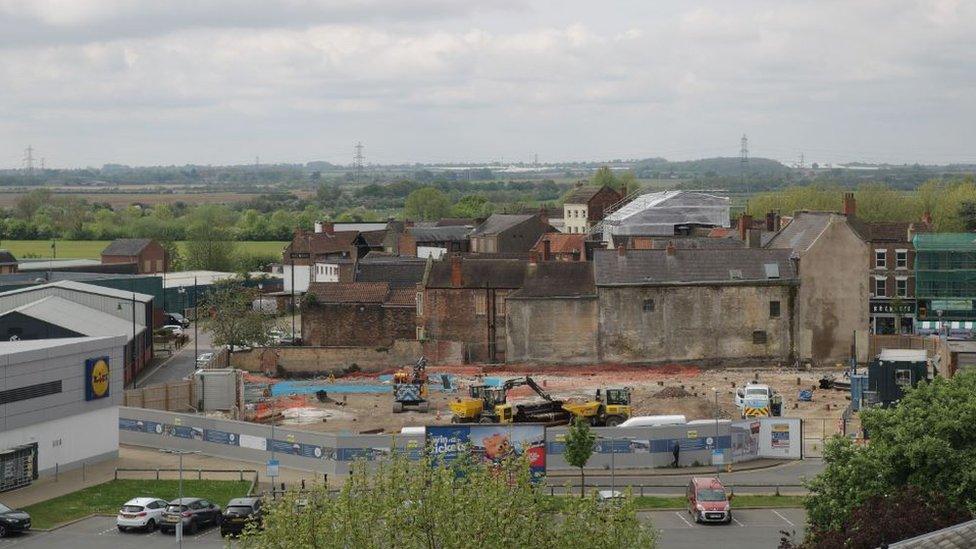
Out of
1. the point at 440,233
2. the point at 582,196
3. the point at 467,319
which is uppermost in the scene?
the point at 582,196

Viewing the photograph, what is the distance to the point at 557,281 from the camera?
239ft

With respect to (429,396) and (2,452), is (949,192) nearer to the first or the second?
(429,396)

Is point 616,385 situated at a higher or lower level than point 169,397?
lower

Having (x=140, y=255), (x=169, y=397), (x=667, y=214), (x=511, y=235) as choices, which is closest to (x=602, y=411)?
(x=169, y=397)

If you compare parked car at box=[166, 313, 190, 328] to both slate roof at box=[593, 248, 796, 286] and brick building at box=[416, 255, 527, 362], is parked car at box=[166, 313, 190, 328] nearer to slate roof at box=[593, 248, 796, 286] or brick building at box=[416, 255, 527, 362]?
brick building at box=[416, 255, 527, 362]

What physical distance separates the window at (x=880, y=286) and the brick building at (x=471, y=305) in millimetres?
26593

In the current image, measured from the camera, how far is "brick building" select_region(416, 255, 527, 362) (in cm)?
7412

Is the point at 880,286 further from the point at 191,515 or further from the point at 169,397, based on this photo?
the point at 191,515

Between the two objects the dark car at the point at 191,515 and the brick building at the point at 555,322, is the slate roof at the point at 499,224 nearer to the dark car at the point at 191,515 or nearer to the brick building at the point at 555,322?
the brick building at the point at 555,322

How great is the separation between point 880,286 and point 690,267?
2180 cm

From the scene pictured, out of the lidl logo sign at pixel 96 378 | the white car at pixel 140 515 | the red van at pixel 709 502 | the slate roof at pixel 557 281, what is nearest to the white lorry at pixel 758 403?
the slate roof at pixel 557 281

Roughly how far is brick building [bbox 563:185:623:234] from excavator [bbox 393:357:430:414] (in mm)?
59268

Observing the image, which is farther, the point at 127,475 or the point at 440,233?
the point at 440,233

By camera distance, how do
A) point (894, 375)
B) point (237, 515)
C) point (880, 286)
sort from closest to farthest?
point (237, 515) → point (894, 375) → point (880, 286)
